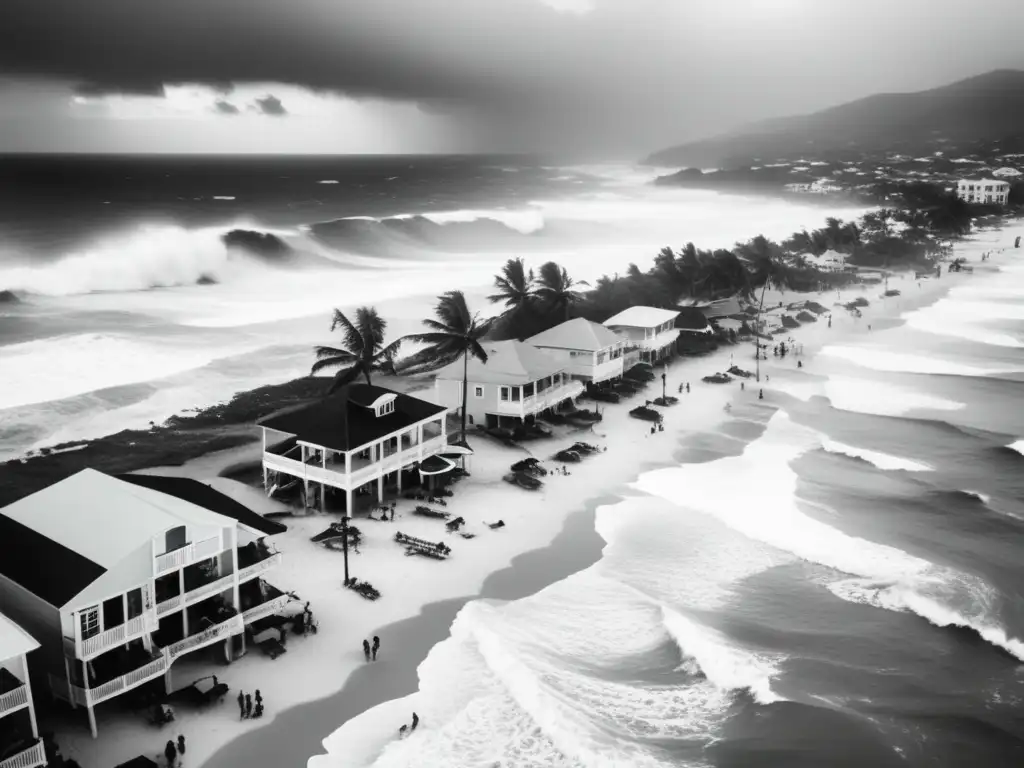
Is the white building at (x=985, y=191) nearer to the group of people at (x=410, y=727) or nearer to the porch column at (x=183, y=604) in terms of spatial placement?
the group of people at (x=410, y=727)

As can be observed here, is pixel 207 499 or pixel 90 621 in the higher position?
pixel 207 499

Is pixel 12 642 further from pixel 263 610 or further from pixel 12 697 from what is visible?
pixel 263 610

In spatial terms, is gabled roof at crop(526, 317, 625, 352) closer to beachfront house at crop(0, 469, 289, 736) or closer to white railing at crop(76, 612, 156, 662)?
beachfront house at crop(0, 469, 289, 736)

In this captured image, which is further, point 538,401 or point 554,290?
point 554,290

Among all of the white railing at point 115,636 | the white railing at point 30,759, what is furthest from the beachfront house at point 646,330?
the white railing at point 30,759

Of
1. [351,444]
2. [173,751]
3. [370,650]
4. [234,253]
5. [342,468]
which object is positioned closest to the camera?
[173,751]

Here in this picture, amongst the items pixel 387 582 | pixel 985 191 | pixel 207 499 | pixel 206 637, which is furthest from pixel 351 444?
pixel 985 191

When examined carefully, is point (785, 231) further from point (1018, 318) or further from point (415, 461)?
point (415, 461)
